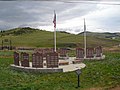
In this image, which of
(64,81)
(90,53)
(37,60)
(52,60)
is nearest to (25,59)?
(37,60)

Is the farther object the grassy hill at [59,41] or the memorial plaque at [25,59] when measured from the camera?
the grassy hill at [59,41]

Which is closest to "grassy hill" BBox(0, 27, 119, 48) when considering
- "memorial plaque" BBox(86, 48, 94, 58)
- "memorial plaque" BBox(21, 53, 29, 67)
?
"memorial plaque" BBox(86, 48, 94, 58)

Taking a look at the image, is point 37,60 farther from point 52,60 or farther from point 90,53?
point 90,53

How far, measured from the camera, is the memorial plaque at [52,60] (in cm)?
2420

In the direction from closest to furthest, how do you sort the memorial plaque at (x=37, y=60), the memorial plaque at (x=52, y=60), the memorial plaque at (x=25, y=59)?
the memorial plaque at (x=52, y=60)
the memorial plaque at (x=37, y=60)
the memorial plaque at (x=25, y=59)

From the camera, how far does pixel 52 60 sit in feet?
80.1

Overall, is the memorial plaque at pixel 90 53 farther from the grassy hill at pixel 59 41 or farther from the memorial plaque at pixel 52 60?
the grassy hill at pixel 59 41

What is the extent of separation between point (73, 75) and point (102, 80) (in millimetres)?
2842

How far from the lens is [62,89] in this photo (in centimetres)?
1648

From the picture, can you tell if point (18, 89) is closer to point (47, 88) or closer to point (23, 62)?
point (47, 88)

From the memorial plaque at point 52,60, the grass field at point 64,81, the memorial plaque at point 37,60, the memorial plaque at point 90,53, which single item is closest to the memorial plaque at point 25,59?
the memorial plaque at point 37,60

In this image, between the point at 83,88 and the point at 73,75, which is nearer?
the point at 83,88

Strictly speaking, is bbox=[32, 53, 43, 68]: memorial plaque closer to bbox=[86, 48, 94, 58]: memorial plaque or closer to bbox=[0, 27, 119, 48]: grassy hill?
bbox=[86, 48, 94, 58]: memorial plaque

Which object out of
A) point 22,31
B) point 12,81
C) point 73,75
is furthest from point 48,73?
point 22,31
